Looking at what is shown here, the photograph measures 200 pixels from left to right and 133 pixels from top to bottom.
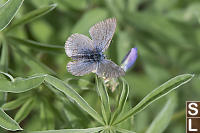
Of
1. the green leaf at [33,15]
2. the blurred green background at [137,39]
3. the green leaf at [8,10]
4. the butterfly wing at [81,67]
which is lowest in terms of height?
the butterfly wing at [81,67]

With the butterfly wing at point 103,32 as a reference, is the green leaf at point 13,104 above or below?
below

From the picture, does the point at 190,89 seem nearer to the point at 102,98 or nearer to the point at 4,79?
the point at 102,98

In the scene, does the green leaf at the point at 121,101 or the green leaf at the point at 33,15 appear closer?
the green leaf at the point at 121,101

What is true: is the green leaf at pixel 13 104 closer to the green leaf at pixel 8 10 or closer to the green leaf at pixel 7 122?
the green leaf at pixel 7 122


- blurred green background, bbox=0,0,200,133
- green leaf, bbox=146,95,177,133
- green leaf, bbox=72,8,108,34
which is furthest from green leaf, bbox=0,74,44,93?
green leaf, bbox=72,8,108,34

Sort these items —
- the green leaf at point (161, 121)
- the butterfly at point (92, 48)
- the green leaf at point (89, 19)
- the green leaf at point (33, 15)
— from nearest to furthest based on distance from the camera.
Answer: the butterfly at point (92, 48) → the green leaf at point (33, 15) → the green leaf at point (161, 121) → the green leaf at point (89, 19)

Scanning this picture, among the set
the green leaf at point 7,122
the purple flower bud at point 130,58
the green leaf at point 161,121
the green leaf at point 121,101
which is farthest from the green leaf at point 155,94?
the green leaf at point 7,122

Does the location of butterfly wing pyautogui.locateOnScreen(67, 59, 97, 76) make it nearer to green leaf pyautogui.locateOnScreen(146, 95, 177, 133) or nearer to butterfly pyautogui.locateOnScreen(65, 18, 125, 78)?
butterfly pyautogui.locateOnScreen(65, 18, 125, 78)
